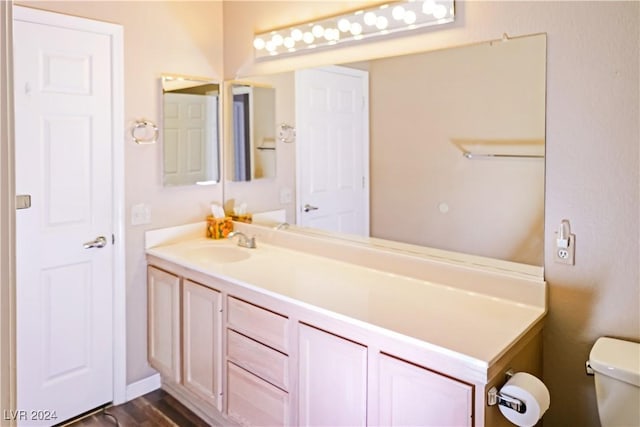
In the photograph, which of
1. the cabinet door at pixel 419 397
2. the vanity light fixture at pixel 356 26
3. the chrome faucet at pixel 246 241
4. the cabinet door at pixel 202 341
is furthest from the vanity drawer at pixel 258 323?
the vanity light fixture at pixel 356 26

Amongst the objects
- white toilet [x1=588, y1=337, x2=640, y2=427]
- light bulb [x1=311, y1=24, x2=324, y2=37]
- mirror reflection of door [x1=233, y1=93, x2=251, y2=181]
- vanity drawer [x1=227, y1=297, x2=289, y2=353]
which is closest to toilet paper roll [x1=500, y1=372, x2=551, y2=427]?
white toilet [x1=588, y1=337, x2=640, y2=427]

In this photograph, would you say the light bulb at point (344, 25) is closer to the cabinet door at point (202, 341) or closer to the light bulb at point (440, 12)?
the light bulb at point (440, 12)

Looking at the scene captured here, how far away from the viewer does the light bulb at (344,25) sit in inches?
91.8

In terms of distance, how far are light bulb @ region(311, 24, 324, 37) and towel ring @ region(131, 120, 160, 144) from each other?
1027 millimetres

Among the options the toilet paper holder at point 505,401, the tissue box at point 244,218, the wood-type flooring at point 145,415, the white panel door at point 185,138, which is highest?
the white panel door at point 185,138

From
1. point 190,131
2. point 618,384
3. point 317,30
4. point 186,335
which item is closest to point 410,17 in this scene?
point 317,30

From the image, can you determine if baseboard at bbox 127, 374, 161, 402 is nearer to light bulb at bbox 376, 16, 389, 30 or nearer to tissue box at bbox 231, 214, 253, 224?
tissue box at bbox 231, 214, 253, 224

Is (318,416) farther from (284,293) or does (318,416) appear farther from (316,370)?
(284,293)

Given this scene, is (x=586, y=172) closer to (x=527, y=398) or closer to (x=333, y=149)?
(x=527, y=398)

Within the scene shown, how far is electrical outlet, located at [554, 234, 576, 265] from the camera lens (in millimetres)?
1753

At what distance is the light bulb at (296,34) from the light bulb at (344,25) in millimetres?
273

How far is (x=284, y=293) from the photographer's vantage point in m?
1.97

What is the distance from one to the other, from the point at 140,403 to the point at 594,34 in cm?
277

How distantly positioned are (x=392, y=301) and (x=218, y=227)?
1.46 meters
